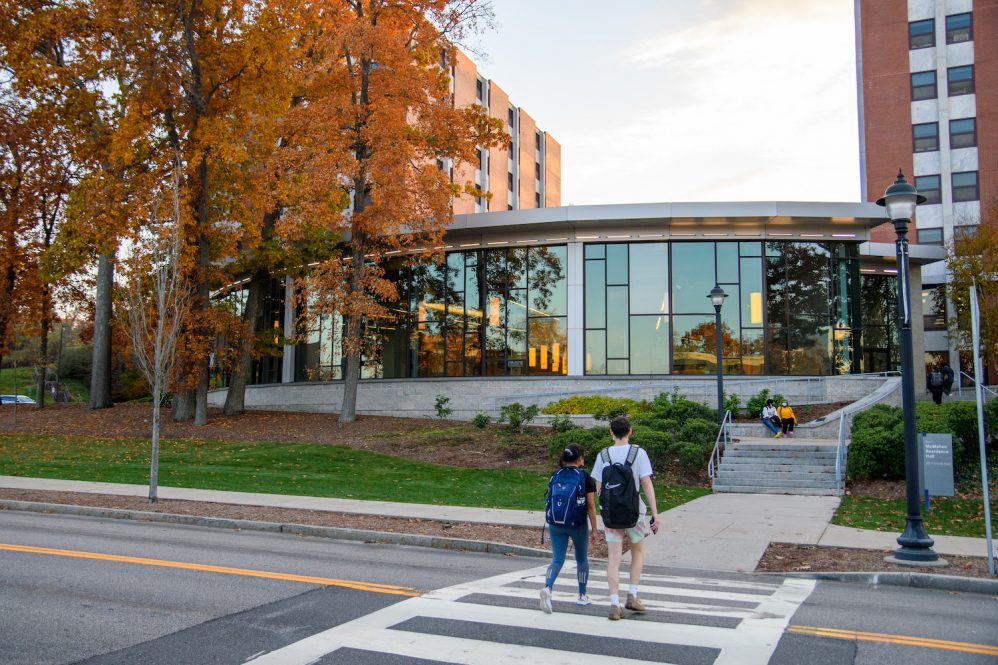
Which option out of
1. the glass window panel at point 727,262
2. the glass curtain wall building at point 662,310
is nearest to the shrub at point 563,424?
the glass curtain wall building at point 662,310

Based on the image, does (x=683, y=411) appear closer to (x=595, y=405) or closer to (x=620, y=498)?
(x=595, y=405)

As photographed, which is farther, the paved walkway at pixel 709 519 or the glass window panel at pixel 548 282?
the glass window panel at pixel 548 282

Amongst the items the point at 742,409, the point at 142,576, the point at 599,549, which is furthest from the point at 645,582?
the point at 742,409

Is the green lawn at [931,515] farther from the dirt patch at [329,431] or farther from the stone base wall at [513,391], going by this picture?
the stone base wall at [513,391]

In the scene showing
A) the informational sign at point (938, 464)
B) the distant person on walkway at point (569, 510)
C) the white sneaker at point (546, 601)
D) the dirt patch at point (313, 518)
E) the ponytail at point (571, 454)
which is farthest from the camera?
the dirt patch at point (313, 518)

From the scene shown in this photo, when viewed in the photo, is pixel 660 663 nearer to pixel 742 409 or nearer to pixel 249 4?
pixel 742 409

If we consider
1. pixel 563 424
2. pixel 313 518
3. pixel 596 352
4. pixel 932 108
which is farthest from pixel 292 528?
pixel 932 108

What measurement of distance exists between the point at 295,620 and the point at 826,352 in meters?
27.9

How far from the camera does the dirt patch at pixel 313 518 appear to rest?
470 inches

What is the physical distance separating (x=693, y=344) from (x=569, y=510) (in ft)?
80.3

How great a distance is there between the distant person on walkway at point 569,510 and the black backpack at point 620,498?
0.50ft

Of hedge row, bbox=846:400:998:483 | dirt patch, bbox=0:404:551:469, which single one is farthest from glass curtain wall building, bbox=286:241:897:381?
hedge row, bbox=846:400:998:483

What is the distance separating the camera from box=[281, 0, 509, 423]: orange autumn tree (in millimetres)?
25609

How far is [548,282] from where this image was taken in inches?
1267
